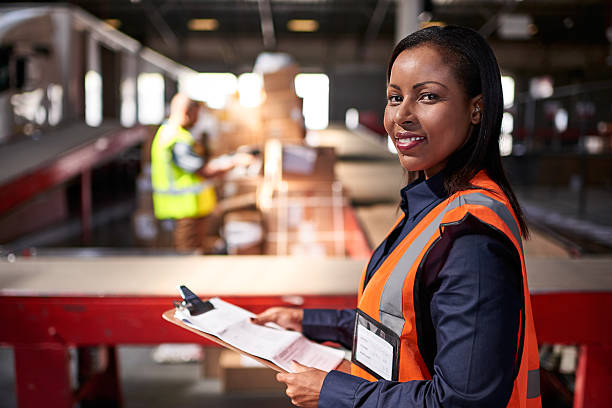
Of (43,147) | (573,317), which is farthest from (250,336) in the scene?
(43,147)

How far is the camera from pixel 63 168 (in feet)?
17.6

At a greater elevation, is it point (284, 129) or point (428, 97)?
point (284, 129)

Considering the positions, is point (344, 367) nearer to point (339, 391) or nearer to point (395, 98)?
point (339, 391)

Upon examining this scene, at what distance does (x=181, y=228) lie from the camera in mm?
4180

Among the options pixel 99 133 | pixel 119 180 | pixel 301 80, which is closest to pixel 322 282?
pixel 99 133

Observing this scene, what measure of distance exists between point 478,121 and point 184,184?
3.45 meters

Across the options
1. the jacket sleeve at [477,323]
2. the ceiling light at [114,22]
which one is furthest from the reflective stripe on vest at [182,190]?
the ceiling light at [114,22]

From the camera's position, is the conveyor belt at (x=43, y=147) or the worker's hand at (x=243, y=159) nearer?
the worker's hand at (x=243, y=159)

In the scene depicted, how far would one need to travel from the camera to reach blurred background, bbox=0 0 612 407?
1841 mm

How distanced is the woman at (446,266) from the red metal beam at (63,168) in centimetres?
458

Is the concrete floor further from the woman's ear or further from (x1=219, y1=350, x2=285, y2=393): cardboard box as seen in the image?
the woman's ear

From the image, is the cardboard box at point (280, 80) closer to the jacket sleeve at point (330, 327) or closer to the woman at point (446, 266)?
the jacket sleeve at point (330, 327)

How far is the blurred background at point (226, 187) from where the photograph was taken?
184 cm

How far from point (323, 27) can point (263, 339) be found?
59.1 ft
